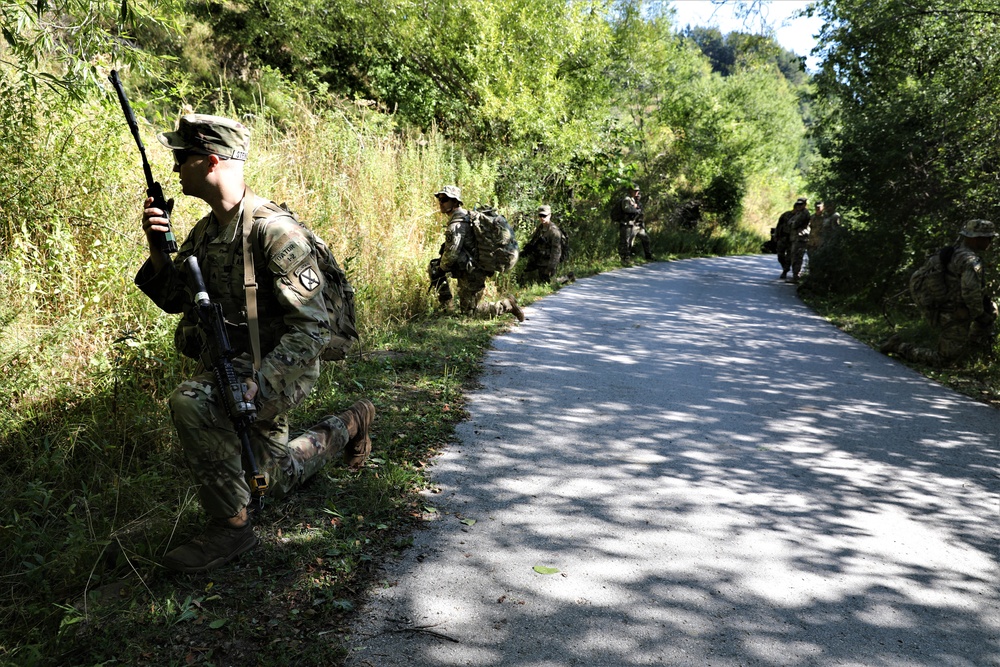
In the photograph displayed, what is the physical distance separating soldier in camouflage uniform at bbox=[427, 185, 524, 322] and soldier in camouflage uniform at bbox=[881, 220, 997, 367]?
5046 mm

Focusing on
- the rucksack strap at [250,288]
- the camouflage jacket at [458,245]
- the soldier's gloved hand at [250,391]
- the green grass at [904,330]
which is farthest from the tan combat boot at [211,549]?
the green grass at [904,330]

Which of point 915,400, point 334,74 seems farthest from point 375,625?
point 334,74

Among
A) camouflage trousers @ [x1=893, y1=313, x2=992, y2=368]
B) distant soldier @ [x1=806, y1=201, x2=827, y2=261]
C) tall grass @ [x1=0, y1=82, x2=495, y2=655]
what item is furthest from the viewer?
distant soldier @ [x1=806, y1=201, x2=827, y2=261]

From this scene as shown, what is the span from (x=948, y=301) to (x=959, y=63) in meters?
4.89

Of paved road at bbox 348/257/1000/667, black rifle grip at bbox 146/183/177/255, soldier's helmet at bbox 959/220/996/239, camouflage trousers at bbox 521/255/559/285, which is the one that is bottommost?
paved road at bbox 348/257/1000/667

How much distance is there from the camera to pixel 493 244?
326 inches

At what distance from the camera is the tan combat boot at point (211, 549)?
293 cm

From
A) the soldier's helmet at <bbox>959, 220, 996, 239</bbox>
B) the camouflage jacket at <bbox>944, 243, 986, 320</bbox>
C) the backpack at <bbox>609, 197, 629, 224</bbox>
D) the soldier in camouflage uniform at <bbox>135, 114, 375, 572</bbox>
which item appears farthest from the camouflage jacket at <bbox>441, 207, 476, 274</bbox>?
the backpack at <bbox>609, 197, 629, 224</bbox>

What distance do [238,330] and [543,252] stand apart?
9.27m

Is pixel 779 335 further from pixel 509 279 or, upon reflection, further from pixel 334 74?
pixel 334 74

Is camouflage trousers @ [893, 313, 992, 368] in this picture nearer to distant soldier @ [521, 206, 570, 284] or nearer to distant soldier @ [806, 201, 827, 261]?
distant soldier @ [521, 206, 570, 284]

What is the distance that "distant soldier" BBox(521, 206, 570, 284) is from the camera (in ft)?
39.2

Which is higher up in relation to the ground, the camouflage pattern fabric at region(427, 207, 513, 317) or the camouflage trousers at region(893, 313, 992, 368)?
the camouflage pattern fabric at region(427, 207, 513, 317)

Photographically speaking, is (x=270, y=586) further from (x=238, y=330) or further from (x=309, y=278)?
(x=309, y=278)
